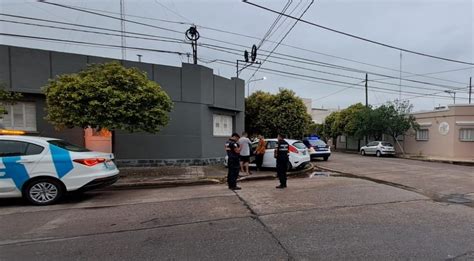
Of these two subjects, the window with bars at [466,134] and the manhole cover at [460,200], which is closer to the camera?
the manhole cover at [460,200]

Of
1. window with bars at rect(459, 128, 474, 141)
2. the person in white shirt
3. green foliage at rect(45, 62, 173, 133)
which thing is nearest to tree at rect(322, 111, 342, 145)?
window with bars at rect(459, 128, 474, 141)

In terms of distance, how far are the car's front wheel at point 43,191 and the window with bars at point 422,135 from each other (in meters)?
28.6

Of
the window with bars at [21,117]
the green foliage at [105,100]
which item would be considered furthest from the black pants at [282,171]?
the window with bars at [21,117]

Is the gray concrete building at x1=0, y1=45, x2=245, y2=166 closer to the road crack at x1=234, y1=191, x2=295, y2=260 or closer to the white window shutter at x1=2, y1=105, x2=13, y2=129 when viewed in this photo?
the white window shutter at x1=2, y1=105, x2=13, y2=129

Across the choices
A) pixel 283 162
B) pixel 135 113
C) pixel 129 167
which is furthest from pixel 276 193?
pixel 129 167

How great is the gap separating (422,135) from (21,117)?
28.9 metres

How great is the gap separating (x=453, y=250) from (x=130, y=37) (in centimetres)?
1414

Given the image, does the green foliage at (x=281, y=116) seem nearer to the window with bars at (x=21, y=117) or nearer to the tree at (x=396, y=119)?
the tree at (x=396, y=119)

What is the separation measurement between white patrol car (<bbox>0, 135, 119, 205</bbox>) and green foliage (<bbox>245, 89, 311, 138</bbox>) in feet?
49.8

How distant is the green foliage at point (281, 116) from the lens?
21.8 metres

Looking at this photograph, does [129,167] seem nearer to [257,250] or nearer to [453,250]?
[257,250]

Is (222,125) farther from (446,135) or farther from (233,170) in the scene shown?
(446,135)

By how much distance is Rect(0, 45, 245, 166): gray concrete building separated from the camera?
12.9 m

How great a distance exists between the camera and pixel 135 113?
1041cm
